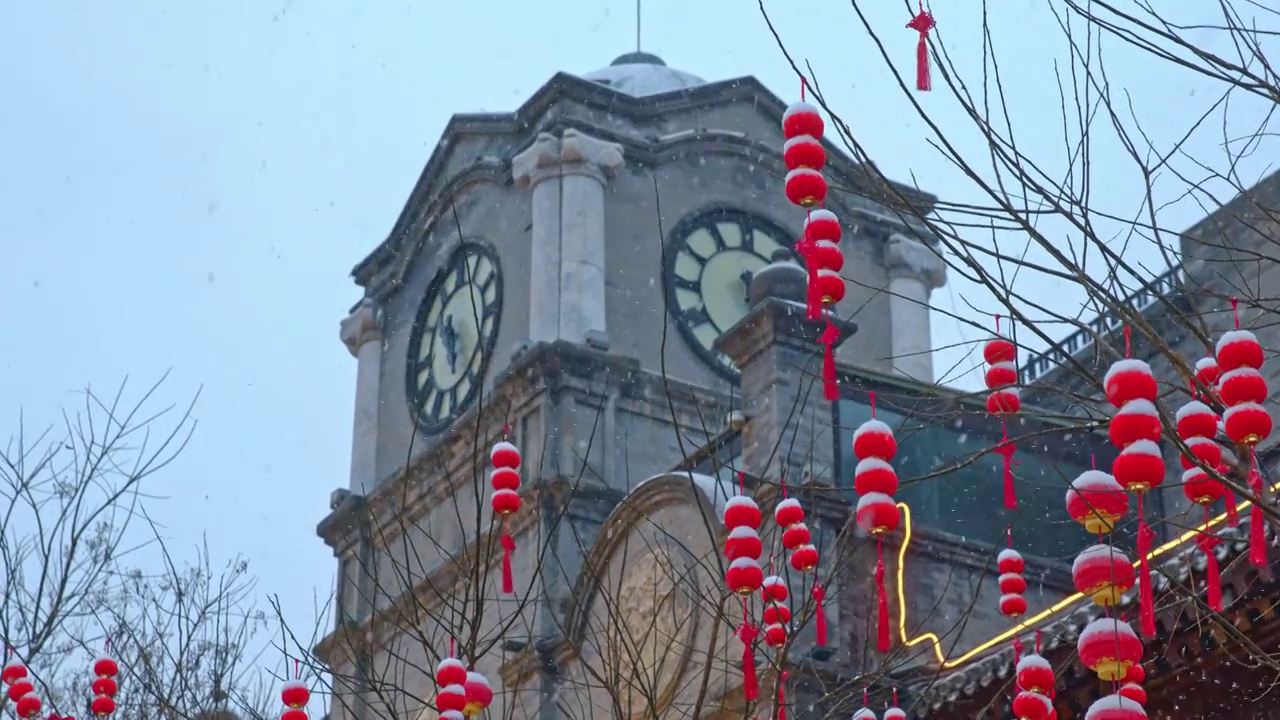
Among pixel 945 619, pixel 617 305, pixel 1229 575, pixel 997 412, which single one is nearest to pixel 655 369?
pixel 617 305

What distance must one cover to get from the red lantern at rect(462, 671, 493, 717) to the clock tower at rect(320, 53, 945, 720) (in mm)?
12368

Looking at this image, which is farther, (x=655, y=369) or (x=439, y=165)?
(x=439, y=165)

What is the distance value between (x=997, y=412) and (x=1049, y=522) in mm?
10182

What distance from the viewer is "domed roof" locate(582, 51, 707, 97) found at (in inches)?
1135

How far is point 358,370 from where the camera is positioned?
29.9 metres

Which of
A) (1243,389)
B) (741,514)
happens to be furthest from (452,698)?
(1243,389)

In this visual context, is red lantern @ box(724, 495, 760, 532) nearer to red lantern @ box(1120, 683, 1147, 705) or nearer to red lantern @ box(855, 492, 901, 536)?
red lantern @ box(855, 492, 901, 536)

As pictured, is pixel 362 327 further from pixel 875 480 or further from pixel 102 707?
pixel 875 480

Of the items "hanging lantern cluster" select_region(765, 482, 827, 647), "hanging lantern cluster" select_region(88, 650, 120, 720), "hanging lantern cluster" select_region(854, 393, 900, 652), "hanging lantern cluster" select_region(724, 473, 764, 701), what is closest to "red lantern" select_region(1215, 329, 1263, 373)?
"hanging lantern cluster" select_region(854, 393, 900, 652)

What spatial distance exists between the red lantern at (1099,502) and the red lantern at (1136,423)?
3.06 feet

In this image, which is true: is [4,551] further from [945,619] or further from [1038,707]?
[1038,707]

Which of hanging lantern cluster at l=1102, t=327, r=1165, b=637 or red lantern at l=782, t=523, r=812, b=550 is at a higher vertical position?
red lantern at l=782, t=523, r=812, b=550

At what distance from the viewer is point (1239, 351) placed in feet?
26.2

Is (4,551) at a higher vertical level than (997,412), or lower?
higher
